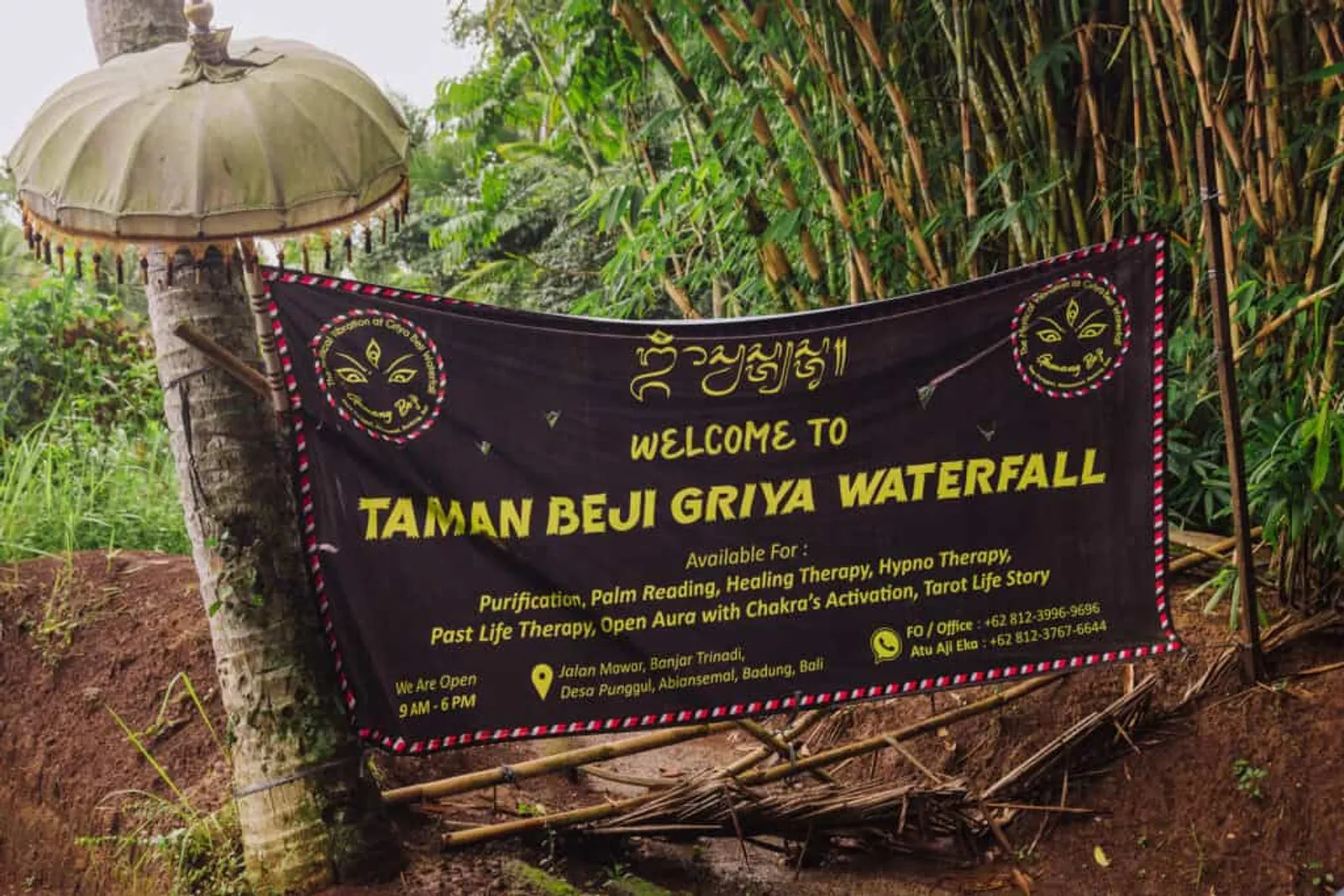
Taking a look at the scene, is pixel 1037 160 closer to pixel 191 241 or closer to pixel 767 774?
pixel 767 774

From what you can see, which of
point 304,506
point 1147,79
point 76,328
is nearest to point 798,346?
point 304,506

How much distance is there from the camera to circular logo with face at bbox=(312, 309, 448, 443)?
2.59 meters

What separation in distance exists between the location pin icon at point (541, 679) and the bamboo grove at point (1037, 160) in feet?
5.73

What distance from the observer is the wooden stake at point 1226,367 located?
3219 millimetres

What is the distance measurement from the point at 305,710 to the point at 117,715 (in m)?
1.10

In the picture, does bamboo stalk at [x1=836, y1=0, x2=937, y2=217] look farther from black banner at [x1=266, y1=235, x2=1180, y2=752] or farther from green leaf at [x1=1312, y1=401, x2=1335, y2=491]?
green leaf at [x1=1312, y1=401, x2=1335, y2=491]

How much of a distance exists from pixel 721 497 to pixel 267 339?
1.08 meters

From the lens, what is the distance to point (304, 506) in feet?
8.50

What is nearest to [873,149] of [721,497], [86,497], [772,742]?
[721,497]

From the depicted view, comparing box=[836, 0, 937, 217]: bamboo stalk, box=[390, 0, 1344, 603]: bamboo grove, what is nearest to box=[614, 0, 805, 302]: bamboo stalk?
box=[390, 0, 1344, 603]: bamboo grove

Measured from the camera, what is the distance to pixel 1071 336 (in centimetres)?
301

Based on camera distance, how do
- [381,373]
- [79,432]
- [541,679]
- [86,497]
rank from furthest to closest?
[79,432] → [86,497] → [541,679] → [381,373]

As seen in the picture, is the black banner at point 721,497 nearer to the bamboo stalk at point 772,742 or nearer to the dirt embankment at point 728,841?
the bamboo stalk at point 772,742

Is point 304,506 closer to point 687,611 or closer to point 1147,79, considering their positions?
point 687,611
